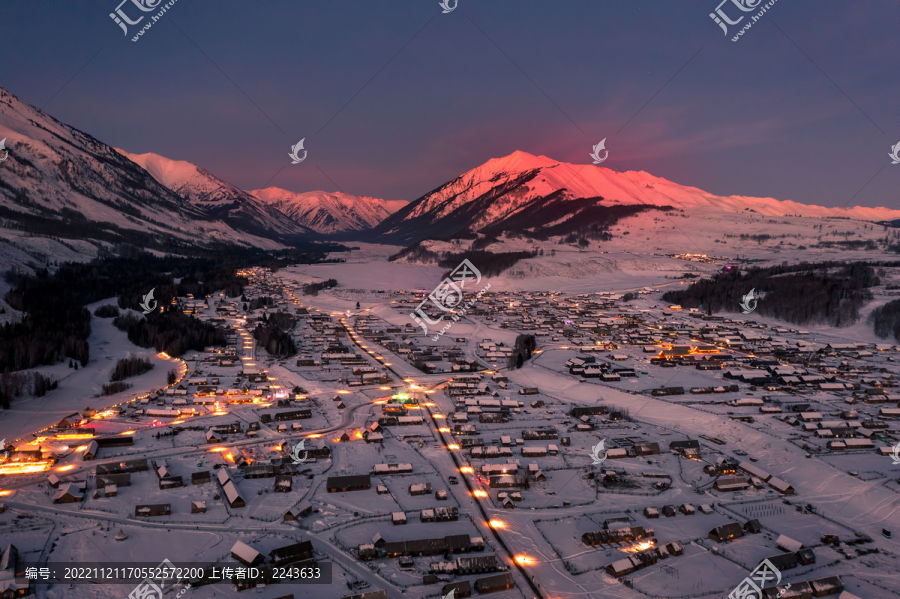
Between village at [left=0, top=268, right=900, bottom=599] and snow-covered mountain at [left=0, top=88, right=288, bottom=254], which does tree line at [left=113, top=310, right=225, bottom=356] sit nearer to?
village at [left=0, top=268, right=900, bottom=599]

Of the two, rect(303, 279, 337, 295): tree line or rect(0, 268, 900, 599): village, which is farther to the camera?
rect(303, 279, 337, 295): tree line

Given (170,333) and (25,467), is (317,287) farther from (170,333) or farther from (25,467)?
(25,467)

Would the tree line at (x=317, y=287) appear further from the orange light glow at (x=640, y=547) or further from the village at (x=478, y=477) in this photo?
Answer: the orange light glow at (x=640, y=547)

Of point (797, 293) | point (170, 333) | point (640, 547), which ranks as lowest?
point (640, 547)

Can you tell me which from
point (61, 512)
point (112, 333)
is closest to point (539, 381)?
point (61, 512)

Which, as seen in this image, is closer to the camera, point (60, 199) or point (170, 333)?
point (170, 333)

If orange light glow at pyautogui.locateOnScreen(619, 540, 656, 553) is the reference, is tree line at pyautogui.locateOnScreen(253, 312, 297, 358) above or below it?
above

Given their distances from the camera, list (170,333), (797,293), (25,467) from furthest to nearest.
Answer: (797,293), (170,333), (25,467)

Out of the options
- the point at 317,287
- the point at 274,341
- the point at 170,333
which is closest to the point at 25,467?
the point at 274,341

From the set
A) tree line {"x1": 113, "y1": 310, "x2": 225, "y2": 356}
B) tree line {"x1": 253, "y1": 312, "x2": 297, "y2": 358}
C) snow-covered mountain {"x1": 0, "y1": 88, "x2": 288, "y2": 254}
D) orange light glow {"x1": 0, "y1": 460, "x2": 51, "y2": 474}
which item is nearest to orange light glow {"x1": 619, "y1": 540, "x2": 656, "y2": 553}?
orange light glow {"x1": 0, "y1": 460, "x2": 51, "y2": 474}
